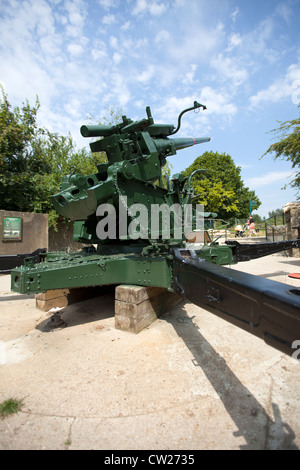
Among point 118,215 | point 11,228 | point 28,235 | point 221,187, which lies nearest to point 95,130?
point 118,215

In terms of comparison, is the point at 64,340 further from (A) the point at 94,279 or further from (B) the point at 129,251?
(B) the point at 129,251

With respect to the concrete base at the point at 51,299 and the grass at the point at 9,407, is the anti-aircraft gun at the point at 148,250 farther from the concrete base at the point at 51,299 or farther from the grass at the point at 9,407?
the grass at the point at 9,407

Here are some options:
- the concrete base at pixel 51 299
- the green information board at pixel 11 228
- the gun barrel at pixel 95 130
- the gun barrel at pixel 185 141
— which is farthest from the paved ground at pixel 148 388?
the green information board at pixel 11 228

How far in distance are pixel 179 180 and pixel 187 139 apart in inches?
67.9

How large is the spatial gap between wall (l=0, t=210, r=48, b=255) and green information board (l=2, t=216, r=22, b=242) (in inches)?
6.2

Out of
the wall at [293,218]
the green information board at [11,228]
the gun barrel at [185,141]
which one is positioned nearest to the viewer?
the gun barrel at [185,141]

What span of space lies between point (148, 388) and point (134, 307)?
4.08 feet

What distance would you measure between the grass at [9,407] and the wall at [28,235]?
346 inches

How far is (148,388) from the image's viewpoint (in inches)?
95.6

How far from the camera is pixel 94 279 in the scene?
3701 mm

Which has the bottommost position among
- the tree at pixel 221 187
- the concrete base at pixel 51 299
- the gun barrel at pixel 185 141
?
the concrete base at pixel 51 299

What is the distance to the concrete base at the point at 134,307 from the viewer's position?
359cm

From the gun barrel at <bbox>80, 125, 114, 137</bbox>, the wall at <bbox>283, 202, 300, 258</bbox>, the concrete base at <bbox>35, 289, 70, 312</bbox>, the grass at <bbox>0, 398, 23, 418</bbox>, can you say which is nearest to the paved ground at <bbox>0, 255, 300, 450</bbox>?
the grass at <bbox>0, 398, 23, 418</bbox>
